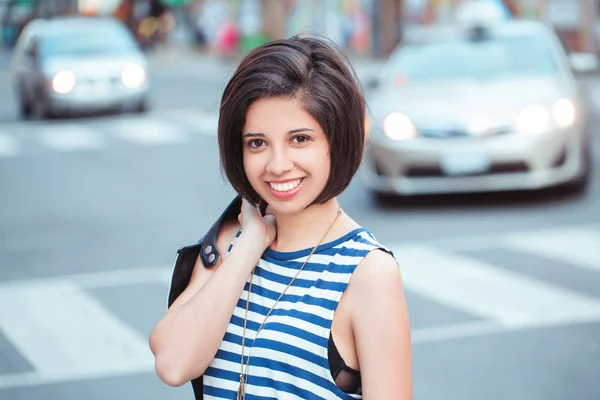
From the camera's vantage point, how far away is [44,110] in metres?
20.0

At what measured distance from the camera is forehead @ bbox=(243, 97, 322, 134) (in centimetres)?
227

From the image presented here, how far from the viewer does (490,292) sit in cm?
722

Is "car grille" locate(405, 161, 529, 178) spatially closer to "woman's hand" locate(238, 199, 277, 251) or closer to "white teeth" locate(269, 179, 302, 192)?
"woman's hand" locate(238, 199, 277, 251)

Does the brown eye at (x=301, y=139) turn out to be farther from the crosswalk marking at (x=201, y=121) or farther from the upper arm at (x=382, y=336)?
the crosswalk marking at (x=201, y=121)

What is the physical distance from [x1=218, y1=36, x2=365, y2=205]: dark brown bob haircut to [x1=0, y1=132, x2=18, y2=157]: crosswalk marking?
13870 millimetres

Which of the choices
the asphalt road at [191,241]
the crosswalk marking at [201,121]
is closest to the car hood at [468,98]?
the asphalt road at [191,241]

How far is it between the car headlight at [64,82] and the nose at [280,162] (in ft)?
57.7

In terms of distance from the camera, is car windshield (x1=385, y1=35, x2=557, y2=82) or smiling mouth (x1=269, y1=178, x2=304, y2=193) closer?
smiling mouth (x1=269, y1=178, x2=304, y2=193)

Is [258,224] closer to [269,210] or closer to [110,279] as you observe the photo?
[269,210]

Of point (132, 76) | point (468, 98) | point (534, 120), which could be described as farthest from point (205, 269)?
point (132, 76)

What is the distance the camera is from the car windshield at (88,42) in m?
20.2

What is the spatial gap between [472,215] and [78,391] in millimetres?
5126

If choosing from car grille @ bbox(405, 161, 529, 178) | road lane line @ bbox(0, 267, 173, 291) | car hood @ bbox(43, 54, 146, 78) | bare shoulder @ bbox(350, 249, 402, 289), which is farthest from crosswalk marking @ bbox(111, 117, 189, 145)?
bare shoulder @ bbox(350, 249, 402, 289)

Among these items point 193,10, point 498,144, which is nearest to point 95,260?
point 498,144
